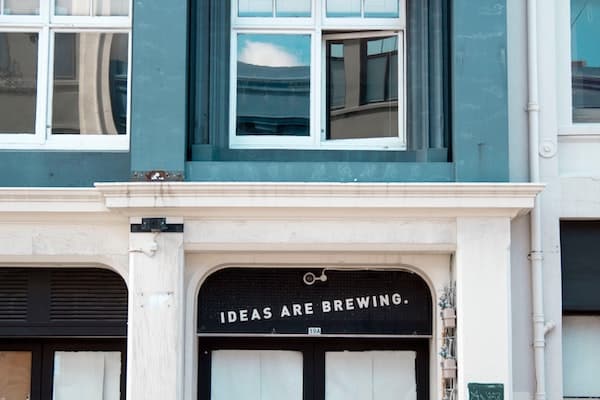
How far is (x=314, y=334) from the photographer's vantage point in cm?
1040

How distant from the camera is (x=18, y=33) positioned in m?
10.8

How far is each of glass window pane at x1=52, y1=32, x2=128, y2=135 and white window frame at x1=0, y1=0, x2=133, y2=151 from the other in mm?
57

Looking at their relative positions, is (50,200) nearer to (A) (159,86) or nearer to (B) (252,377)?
(A) (159,86)

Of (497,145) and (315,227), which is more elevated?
(497,145)

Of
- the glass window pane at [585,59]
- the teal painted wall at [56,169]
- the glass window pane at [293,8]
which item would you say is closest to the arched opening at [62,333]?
the teal painted wall at [56,169]

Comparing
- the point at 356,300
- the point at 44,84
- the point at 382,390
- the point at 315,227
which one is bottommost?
the point at 382,390

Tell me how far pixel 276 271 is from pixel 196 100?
1736 mm

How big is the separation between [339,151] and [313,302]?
142cm

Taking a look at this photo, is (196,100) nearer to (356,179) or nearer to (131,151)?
(131,151)

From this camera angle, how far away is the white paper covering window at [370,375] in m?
10.6

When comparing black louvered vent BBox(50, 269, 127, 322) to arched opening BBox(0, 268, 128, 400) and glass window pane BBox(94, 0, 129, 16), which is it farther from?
glass window pane BBox(94, 0, 129, 16)

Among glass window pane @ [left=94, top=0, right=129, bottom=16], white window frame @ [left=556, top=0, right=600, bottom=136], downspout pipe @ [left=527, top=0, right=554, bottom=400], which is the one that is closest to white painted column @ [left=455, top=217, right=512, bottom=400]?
downspout pipe @ [left=527, top=0, right=554, bottom=400]

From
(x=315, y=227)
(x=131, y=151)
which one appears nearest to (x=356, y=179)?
(x=315, y=227)

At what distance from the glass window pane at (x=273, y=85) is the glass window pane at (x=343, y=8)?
0.34 meters
